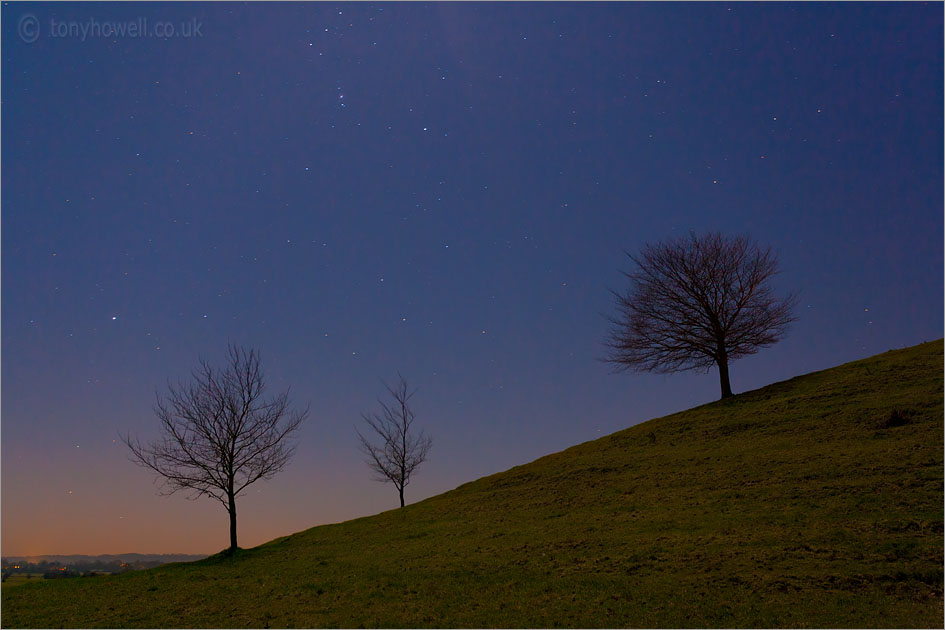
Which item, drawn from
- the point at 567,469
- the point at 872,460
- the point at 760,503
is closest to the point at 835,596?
the point at 760,503

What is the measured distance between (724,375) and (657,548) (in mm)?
26754

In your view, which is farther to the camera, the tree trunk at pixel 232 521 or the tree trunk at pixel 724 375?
the tree trunk at pixel 724 375

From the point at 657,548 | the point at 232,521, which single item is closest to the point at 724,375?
the point at 657,548

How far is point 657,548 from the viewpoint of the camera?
19109 millimetres

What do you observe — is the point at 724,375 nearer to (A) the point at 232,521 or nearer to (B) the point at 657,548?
(B) the point at 657,548

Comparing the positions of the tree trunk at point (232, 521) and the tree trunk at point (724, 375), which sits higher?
the tree trunk at point (724, 375)

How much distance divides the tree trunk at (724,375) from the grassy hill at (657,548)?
6.67 meters

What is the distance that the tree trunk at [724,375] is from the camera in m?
42.5

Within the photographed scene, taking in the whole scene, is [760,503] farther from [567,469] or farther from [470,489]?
[470,489]

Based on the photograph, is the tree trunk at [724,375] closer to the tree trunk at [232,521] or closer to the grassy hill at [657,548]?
the grassy hill at [657,548]

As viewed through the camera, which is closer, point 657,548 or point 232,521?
point 657,548

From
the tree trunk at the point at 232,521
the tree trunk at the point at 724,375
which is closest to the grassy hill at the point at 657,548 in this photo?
the tree trunk at the point at 232,521

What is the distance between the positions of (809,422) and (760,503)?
35.8ft

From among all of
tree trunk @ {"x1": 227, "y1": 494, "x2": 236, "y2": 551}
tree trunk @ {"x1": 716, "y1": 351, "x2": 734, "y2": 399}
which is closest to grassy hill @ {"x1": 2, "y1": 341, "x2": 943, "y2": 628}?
tree trunk @ {"x1": 227, "y1": 494, "x2": 236, "y2": 551}
